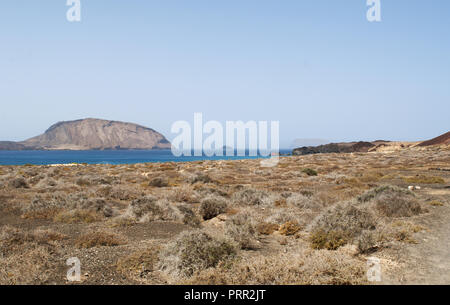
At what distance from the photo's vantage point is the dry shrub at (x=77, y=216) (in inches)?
510

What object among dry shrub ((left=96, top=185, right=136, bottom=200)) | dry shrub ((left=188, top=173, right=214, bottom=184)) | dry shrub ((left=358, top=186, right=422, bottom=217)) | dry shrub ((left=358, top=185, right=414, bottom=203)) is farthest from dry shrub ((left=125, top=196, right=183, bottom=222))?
dry shrub ((left=188, top=173, right=214, bottom=184))

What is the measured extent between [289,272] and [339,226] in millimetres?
3610

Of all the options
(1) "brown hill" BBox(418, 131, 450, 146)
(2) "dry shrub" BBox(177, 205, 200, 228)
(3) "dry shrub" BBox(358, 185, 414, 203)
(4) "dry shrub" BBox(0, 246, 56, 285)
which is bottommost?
(2) "dry shrub" BBox(177, 205, 200, 228)

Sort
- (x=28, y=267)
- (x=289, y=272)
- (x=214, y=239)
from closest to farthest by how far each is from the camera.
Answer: (x=289, y=272) < (x=28, y=267) < (x=214, y=239)

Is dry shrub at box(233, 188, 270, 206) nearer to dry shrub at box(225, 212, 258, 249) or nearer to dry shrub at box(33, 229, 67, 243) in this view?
dry shrub at box(225, 212, 258, 249)

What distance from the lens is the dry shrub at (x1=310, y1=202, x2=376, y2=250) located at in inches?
350

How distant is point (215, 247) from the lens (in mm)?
7609

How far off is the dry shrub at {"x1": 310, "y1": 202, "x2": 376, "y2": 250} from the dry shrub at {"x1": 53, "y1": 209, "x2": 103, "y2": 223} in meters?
8.70

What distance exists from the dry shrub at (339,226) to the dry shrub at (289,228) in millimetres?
682

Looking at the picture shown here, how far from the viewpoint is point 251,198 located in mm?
16625

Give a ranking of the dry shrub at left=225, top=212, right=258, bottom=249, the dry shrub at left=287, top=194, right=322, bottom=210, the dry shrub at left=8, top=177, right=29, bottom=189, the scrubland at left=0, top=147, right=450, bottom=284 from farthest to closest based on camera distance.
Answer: the dry shrub at left=8, top=177, right=29, bottom=189, the dry shrub at left=287, top=194, right=322, bottom=210, the dry shrub at left=225, top=212, right=258, bottom=249, the scrubland at left=0, top=147, right=450, bottom=284

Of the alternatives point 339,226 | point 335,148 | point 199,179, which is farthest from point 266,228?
point 335,148

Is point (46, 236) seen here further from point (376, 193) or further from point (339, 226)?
point (376, 193)
